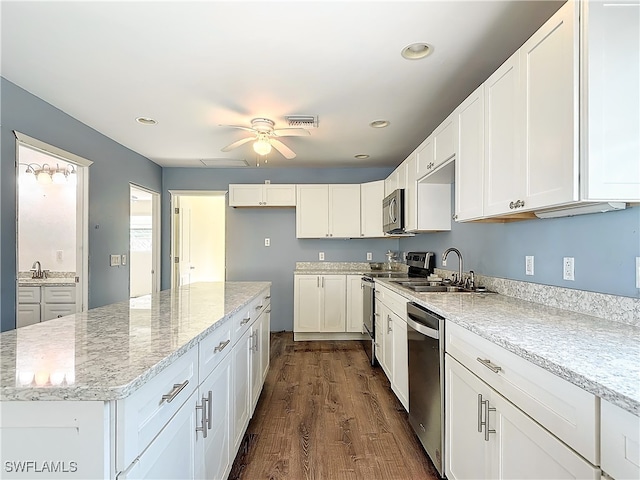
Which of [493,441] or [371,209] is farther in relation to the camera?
[371,209]

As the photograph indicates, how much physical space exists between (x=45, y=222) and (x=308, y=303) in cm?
338

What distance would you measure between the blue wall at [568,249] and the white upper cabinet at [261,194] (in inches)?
→ 108

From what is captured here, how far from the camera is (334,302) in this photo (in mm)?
4617

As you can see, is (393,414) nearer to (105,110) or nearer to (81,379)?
(81,379)

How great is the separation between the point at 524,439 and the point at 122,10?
2.53 meters

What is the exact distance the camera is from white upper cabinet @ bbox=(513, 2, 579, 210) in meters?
1.23

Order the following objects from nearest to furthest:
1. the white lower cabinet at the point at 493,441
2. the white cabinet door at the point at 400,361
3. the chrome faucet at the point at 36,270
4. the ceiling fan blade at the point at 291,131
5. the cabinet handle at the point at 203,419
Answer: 1. the white lower cabinet at the point at 493,441
2. the cabinet handle at the point at 203,419
3. the white cabinet door at the point at 400,361
4. the ceiling fan blade at the point at 291,131
5. the chrome faucet at the point at 36,270

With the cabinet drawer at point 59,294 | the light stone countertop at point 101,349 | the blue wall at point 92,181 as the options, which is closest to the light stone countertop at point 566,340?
the light stone countertop at point 101,349

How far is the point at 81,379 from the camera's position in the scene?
0.83 meters

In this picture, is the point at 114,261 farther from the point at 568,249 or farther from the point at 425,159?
the point at 568,249

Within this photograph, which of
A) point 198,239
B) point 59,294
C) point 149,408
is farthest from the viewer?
point 198,239

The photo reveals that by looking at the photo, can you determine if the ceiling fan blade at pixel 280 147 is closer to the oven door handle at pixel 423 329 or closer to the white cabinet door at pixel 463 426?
the oven door handle at pixel 423 329

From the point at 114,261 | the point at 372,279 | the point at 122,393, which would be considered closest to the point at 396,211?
the point at 372,279

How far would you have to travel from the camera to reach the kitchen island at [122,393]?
0.80m
